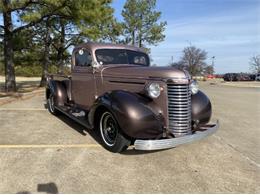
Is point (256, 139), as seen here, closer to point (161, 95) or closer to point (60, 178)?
point (161, 95)

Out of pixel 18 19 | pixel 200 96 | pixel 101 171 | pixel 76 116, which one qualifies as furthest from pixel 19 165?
pixel 18 19

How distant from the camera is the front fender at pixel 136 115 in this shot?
4.38 meters

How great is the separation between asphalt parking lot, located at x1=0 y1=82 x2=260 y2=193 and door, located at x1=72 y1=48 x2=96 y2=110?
2.41 ft

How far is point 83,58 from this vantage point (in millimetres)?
6621

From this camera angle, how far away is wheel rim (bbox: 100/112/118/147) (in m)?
4.93

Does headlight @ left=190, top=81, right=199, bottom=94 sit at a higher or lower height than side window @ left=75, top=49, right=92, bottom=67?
lower

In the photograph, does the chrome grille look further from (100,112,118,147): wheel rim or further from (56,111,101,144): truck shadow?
(56,111,101,144): truck shadow

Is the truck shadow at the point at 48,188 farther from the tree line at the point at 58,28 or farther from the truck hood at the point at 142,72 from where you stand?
the tree line at the point at 58,28

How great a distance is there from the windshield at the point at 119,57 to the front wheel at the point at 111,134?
153 centimetres

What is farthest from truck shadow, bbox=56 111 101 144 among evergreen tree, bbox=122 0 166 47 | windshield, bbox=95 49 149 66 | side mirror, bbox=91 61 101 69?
evergreen tree, bbox=122 0 166 47

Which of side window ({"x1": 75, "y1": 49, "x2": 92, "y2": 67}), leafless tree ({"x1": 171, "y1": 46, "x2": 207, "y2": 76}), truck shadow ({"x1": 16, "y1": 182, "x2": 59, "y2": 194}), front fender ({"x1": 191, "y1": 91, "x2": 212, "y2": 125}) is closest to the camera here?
truck shadow ({"x1": 16, "y1": 182, "x2": 59, "y2": 194})

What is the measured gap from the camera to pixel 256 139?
6199 millimetres

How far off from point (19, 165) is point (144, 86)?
93.2 inches

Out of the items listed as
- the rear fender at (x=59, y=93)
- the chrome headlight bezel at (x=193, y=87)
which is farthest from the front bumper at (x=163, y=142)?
the rear fender at (x=59, y=93)
